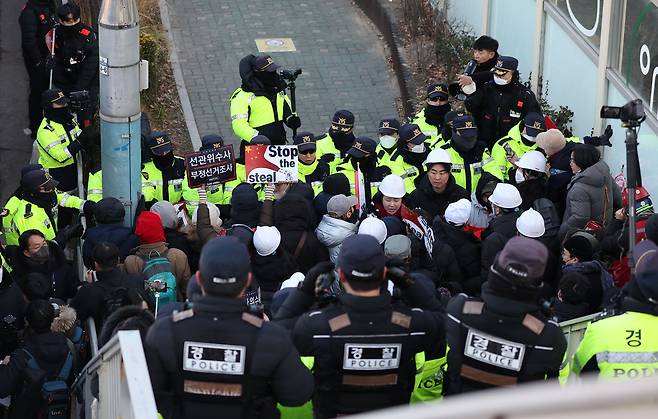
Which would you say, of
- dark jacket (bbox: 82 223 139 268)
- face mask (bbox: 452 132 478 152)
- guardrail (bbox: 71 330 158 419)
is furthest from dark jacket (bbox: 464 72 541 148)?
guardrail (bbox: 71 330 158 419)

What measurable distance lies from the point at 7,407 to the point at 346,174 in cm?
413

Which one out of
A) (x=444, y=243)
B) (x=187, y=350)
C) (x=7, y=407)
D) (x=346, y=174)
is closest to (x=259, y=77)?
(x=346, y=174)

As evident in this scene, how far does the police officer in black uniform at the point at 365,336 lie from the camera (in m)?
4.85

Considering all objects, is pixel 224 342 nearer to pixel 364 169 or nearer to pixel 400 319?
pixel 400 319

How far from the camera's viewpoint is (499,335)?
480cm

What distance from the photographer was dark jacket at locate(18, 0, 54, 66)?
13320 millimetres

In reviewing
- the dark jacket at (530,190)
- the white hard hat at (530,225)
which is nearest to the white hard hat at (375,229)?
the white hard hat at (530,225)

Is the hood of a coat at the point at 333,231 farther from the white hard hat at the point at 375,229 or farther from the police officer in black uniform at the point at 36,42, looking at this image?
the police officer in black uniform at the point at 36,42

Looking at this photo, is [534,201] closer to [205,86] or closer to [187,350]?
[187,350]

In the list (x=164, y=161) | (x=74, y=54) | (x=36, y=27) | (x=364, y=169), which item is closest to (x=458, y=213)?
(x=364, y=169)

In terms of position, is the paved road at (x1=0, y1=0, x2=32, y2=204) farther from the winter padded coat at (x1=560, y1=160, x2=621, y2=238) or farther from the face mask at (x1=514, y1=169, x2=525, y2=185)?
the winter padded coat at (x1=560, y1=160, x2=621, y2=238)

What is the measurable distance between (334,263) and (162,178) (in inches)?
119

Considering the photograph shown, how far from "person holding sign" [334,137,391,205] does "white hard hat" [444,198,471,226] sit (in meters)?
1.47

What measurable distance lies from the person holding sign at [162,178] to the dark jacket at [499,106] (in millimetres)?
3442
